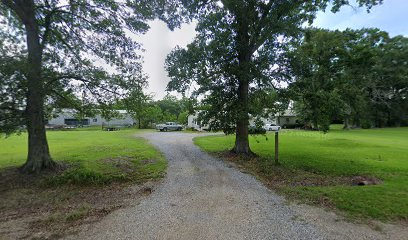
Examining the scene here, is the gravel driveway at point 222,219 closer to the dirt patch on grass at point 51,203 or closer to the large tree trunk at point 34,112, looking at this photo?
the dirt patch on grass at point 51,203

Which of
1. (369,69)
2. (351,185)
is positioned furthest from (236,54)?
(369,69)

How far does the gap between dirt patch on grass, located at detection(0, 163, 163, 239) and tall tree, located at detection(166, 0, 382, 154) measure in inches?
253

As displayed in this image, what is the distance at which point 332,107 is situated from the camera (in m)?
12.6

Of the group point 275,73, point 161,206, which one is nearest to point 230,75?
point 275,73

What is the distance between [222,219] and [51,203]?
4.46 m

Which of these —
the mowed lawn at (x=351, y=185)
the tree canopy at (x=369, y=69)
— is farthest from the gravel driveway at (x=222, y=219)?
the tree canopy at (x=369, y=69)

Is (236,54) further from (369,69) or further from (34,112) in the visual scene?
(369,69)

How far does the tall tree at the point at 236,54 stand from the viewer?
11.9m

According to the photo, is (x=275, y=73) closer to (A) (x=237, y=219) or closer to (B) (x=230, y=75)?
(B) (x=230, y=75)

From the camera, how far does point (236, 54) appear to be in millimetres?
13438

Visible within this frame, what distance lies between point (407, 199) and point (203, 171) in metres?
6.15

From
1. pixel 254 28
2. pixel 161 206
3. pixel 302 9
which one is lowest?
pixel 161 206

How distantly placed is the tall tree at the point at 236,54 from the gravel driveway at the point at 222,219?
6273 mm

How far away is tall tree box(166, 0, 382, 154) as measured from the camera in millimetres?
11891
